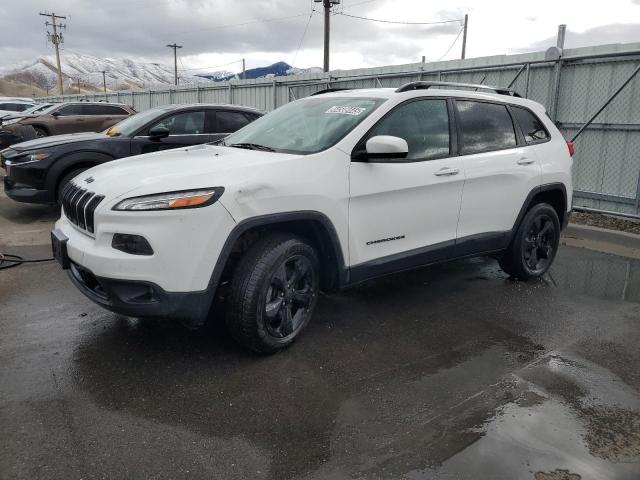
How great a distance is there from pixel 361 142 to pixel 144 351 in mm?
2073

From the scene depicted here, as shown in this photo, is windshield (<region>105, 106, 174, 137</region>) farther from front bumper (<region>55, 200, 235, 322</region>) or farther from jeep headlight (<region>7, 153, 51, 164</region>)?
front bumper (<region>55, 200, 235, 322</region>)

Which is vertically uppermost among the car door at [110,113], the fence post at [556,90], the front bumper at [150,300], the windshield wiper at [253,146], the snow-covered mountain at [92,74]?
the snow-covered mountain at [92,74]

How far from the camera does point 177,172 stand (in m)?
3.29

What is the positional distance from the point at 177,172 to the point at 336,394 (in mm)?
1659

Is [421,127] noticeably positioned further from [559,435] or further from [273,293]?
[559,435]

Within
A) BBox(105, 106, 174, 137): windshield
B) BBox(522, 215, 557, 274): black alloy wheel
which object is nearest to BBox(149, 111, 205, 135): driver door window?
BBox(105, 106, 174, 137): windshield

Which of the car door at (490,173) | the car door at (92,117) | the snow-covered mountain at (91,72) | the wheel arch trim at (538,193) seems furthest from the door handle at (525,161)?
the snow-covered mountain at (91,72)

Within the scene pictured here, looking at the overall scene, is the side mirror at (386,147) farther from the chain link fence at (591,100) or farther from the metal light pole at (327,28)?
the metal light pole at (327,28)

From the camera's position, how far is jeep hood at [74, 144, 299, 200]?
10.2 ft

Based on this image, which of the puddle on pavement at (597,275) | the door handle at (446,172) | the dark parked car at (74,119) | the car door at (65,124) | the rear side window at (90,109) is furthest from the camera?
the rear side window at (90,109)

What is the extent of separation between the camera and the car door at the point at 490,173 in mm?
4488

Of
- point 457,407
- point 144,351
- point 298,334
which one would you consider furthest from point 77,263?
A: point 457,407

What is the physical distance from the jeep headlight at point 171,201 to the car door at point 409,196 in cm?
106

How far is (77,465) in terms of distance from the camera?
243 cm
